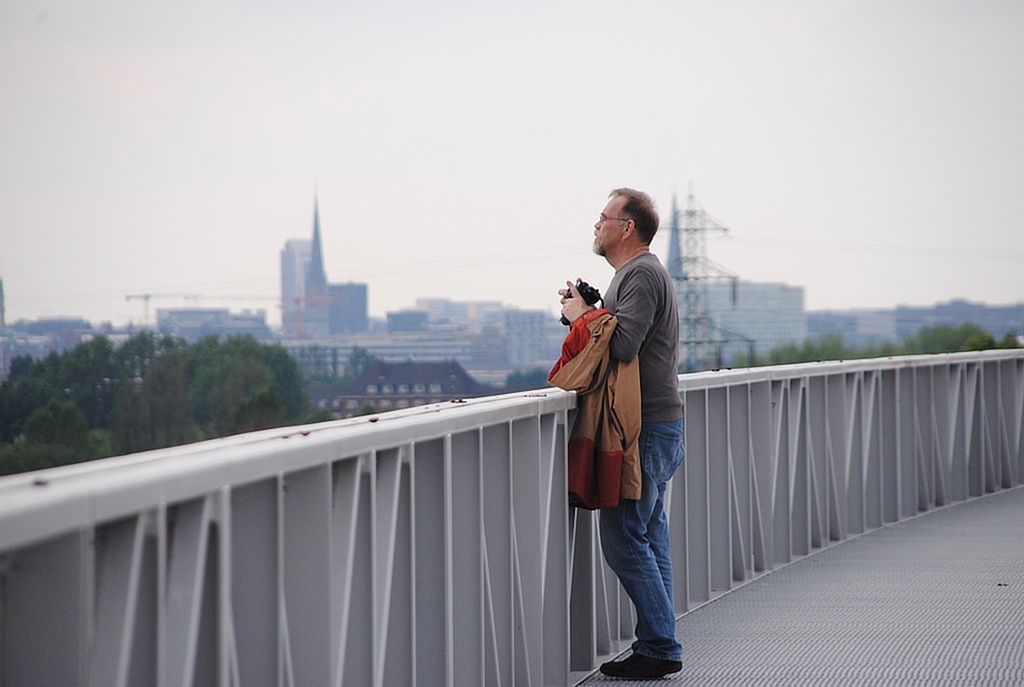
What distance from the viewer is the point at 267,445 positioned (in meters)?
2.79

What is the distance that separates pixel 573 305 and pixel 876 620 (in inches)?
95.4

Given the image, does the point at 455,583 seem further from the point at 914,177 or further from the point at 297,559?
the point at 914,177

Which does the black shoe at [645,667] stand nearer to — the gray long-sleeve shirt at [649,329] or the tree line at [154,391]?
the gray long-sleeve shirt at [649,329]

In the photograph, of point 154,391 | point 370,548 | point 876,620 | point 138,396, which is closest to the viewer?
point 370,548

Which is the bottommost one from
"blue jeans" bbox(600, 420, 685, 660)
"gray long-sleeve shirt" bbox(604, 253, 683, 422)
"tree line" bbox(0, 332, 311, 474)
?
"tree line" bbox(0, 332, 311, 474)

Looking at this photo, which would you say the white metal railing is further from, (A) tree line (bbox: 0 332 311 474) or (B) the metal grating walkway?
(A) tree line (bbox: 0 332 311 474)

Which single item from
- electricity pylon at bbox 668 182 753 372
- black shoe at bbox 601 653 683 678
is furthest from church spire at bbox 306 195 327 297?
black shoe at bbox 601 653 683 678

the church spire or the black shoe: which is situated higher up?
the church spire

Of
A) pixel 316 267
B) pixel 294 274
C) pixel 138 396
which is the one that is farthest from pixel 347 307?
pixel 138 396

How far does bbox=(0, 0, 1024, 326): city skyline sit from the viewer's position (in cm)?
9319

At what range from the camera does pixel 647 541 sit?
4.93 m

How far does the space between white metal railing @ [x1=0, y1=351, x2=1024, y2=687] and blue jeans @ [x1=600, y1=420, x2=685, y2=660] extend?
201mm

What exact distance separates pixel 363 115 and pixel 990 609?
4448 inches

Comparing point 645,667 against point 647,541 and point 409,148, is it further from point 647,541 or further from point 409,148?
point 409,148
